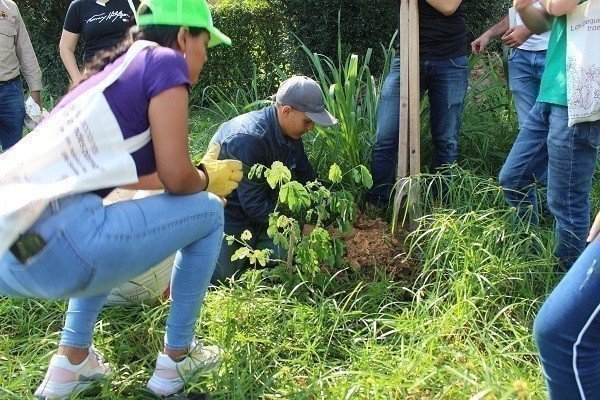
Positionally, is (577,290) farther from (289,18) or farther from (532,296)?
(289,18)

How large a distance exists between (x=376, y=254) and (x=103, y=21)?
2065 millimetres

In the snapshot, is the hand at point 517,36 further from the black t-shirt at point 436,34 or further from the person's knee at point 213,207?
the person's knee at point 213,207

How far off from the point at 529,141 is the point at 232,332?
57.7 inches

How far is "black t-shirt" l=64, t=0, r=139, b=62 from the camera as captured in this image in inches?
147

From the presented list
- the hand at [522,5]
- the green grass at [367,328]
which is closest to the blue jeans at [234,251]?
the green grass at [367,328]

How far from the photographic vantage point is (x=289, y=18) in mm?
5691

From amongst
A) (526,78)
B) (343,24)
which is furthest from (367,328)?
(343,24)

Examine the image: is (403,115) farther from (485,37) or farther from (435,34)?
(485,37)

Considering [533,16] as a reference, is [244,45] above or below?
below

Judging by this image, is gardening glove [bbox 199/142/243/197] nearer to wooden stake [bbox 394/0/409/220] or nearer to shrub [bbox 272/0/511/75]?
wooden stake [bbox 394/0/409/220]

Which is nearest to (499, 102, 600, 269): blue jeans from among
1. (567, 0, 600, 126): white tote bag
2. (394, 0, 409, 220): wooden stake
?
(567, 0, 600, 126): white tote bag

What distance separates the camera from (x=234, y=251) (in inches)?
122

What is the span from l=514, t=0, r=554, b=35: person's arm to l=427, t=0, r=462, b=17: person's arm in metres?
0.37

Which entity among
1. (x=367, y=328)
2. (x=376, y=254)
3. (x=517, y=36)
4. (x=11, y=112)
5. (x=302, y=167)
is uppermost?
(x=517, y=36)
